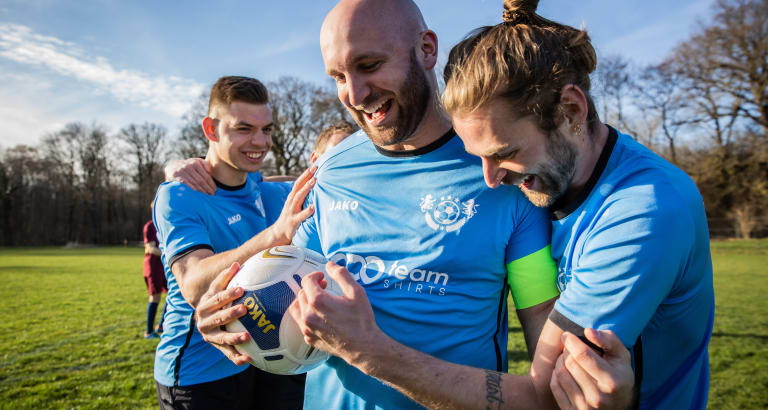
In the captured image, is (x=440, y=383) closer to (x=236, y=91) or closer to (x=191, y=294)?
(x=191, y=294)

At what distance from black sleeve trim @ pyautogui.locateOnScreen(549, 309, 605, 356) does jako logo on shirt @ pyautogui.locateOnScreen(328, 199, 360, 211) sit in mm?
1016

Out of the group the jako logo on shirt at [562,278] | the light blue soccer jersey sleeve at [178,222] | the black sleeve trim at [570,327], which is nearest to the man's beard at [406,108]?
the jako logo on shirt at [562,278]

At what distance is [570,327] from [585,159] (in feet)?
2.36

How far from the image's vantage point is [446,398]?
60.6 inches

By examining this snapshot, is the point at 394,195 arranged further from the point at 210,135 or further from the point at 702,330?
the point at 210,135

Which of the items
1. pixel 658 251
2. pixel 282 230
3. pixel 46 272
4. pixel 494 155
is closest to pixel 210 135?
pixel 282 230

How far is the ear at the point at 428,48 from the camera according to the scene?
216 centimetres

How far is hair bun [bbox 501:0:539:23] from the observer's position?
181 centimetres

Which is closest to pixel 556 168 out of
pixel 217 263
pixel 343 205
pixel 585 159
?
pixel 585 159

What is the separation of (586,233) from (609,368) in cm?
52

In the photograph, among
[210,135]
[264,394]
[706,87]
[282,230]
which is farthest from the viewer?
[706,87]

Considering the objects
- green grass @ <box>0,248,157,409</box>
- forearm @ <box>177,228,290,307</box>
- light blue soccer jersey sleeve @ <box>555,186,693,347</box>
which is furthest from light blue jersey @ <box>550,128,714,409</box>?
green grass @ <box>0,248,157,409</box>

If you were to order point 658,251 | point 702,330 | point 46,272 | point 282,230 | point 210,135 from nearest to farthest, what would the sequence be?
1. point 658,251
2. point 702,330
3. point 282,230
4. point 210,135
5. point 46,272

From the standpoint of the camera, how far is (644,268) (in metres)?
1.41
